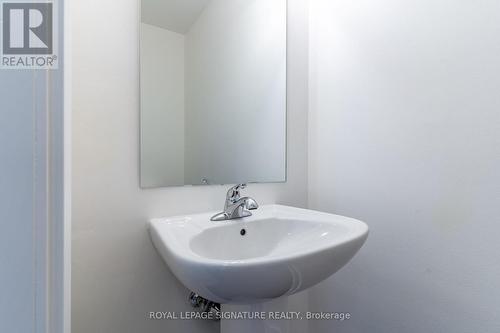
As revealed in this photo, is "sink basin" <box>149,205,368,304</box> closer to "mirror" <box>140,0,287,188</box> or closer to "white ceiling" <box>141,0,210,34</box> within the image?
"mirror" <box>140,0,287,188</box>

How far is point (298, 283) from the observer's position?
0.62 m

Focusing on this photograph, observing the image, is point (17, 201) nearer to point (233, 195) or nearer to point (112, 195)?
point (112, 195)

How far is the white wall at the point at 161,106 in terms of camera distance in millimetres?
847

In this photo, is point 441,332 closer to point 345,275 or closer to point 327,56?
point 345,275

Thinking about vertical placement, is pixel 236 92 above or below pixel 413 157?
above

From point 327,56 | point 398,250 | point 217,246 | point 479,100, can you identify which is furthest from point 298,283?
point 327,56

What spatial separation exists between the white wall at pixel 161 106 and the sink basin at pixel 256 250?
17cm

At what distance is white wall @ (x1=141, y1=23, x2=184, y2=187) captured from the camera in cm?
85

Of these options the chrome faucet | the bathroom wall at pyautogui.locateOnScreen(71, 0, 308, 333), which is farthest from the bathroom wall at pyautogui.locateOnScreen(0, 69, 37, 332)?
the chrome faucet

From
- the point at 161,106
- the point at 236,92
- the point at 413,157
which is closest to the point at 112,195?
the point at 161,106

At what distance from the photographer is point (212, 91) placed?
101cm

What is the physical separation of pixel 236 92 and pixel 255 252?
0.62m

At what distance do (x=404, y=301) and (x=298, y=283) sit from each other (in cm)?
51

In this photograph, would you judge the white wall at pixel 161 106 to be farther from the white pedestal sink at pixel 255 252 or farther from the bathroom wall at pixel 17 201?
the bathroom wall at pixel 17 201
